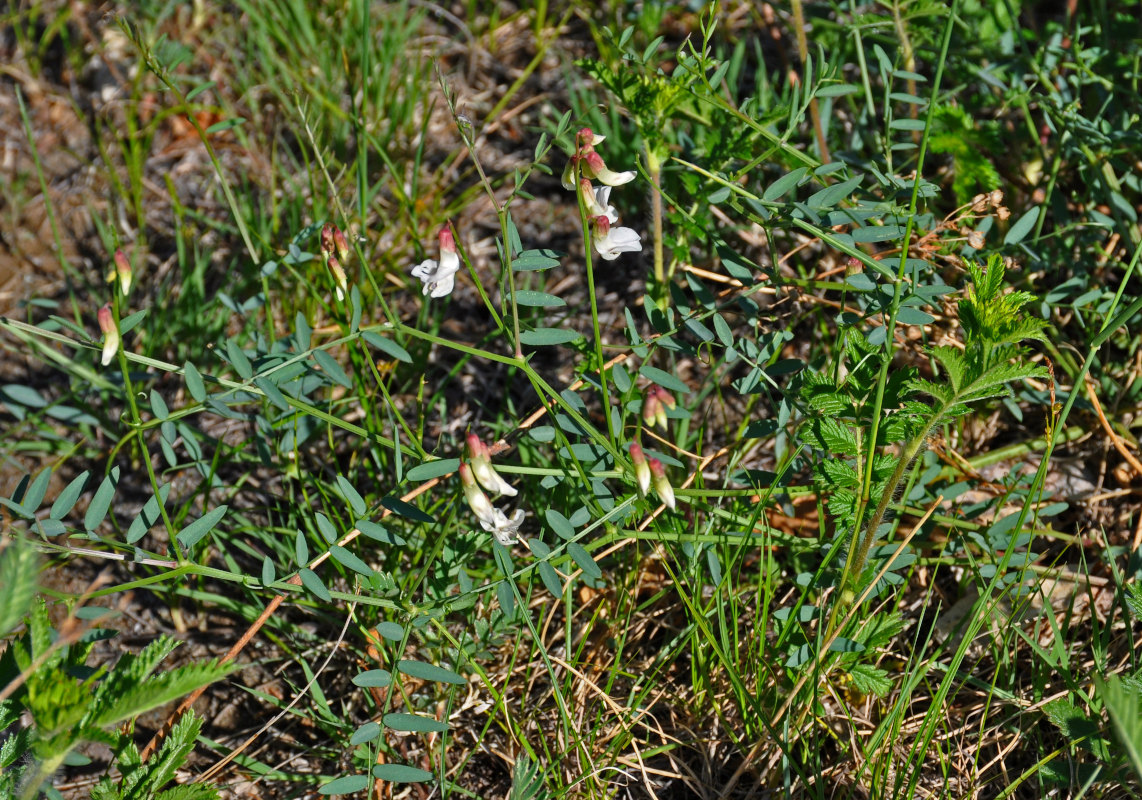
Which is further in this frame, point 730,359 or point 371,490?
point 371,490

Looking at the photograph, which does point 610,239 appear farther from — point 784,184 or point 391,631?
point 391,631

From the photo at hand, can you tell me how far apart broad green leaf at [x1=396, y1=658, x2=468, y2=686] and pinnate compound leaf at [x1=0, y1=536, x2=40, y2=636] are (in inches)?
26.3

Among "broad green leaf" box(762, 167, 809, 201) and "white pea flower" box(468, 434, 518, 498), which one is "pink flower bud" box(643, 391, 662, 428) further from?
"broad green leaf" box(762, 167, 809, 201)

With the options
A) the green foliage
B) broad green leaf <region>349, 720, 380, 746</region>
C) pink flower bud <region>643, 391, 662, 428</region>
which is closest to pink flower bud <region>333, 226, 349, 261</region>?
pink flower bud <region>643, 391, 662, 428</region>

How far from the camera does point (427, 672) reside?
5.34 ft

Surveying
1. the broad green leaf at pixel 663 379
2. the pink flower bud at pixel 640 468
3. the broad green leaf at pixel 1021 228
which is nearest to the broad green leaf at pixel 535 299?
the broad green leaf at pixel 663 379

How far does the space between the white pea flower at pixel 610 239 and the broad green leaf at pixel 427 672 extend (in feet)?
2.63

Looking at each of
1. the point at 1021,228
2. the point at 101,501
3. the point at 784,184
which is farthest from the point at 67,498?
the point at 1021,228

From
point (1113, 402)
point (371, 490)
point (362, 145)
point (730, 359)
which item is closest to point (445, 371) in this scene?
point (371, 490)

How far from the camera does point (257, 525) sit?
229 cm

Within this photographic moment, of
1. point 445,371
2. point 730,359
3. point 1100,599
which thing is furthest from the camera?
point 445,371

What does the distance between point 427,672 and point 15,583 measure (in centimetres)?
73

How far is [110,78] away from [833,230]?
2.63 metres

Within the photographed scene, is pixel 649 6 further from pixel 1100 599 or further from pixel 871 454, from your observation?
pixel 1100 599
